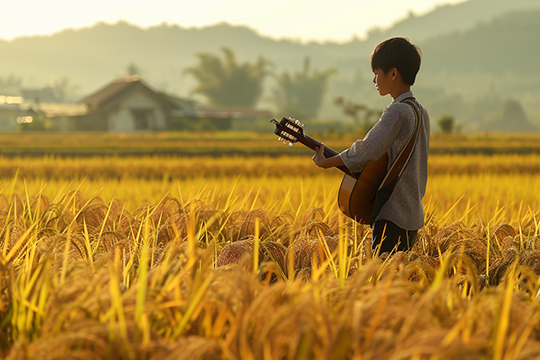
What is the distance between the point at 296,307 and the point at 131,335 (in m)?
0.38

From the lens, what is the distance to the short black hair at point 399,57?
222 cm

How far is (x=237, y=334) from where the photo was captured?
1195 mm

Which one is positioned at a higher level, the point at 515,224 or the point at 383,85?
the point at 383,85

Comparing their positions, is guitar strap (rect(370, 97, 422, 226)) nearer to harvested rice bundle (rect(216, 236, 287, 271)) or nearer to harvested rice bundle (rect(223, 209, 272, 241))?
harvested rice bundle (rect(216, 236, 287, 271))

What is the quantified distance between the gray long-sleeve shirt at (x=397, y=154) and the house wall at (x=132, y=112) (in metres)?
31.0

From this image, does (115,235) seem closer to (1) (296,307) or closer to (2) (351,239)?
(2) (351,239)

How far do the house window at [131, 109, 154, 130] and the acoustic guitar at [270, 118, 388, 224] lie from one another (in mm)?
30808

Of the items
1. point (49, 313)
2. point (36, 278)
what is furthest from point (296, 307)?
point (36, 278)

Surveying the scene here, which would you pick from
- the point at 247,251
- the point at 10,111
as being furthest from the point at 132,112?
the point at 247,251

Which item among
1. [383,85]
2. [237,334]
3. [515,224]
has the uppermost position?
[383,85]

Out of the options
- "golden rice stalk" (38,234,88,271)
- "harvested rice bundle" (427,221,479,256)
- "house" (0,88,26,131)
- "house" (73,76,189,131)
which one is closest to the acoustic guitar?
"harvested rice bundle" (427,221,479,256)

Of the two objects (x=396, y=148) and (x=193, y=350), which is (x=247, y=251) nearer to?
(x=396, y=148)

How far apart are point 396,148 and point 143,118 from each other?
31.5 m

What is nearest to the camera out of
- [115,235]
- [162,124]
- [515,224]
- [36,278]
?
[36,278]
